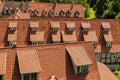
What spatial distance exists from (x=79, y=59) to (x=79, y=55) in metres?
0.90

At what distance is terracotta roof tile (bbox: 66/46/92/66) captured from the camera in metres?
39.3

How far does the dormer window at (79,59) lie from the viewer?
39125 millimetres

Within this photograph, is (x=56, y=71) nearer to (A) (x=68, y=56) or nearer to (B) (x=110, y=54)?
(A) (x=68, y=56)

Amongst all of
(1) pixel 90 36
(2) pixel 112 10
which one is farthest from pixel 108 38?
(2) pixel 112 10

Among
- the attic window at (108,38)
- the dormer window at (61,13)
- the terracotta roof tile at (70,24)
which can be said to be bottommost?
the attic window at (108,38)

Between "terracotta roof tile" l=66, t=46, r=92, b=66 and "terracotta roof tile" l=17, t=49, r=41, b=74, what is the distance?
4966 millimetres

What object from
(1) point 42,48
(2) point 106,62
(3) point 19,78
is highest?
(1) point 42,48

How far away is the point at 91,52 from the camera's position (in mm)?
41969

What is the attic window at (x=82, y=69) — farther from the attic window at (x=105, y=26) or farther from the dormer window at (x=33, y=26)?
the attic window at (x=105, y=26)

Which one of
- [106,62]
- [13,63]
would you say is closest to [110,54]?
[106,62]

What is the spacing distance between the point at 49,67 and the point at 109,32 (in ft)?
84.3

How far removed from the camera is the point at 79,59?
3962 centimetres

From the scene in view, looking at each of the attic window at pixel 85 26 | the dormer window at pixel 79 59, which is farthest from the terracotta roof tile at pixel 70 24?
the dormer window at pixel 79 59

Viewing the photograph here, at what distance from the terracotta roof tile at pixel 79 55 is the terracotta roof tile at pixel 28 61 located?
4.97 metres
